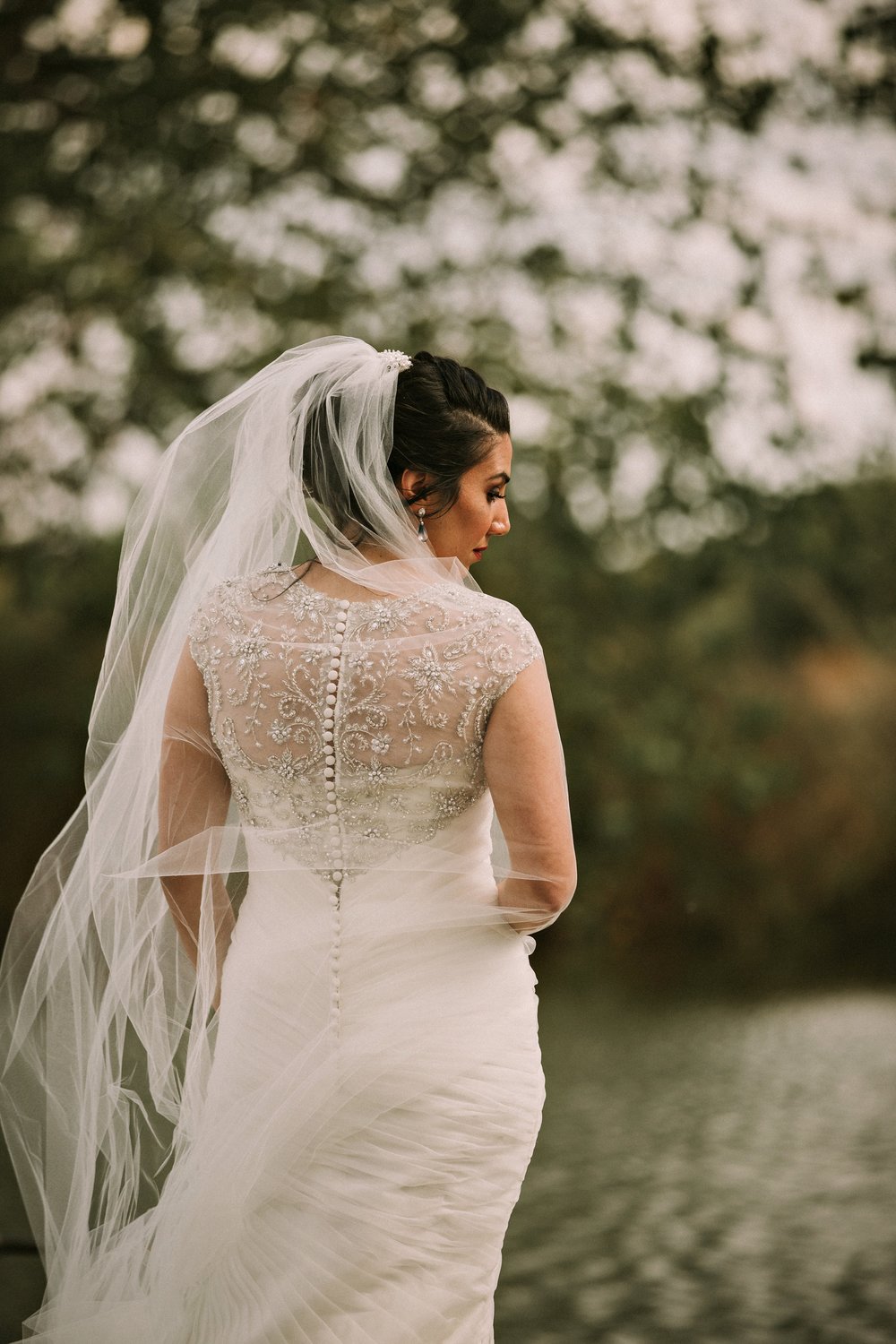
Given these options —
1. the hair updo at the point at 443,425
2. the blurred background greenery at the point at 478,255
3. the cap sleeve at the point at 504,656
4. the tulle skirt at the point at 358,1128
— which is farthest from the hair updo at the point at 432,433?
the blurred background greenery at the point at 478,255

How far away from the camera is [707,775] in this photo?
11602 millimetres

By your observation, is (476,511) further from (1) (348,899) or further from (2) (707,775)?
(2) (707,775)

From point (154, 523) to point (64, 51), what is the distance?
231 inches

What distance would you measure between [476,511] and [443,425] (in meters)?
0.13

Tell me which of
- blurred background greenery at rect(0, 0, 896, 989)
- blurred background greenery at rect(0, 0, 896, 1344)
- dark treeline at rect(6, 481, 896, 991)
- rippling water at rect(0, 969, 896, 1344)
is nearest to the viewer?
rippling water at rect(0, 969, 896, 1344)

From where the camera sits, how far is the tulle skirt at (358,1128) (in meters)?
1.90

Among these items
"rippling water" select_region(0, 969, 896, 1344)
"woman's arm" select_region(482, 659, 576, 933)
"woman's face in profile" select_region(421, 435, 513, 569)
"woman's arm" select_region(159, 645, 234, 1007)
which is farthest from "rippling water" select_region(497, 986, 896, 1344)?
"woman's face in profile" select_region(421, 435, 513, 569)

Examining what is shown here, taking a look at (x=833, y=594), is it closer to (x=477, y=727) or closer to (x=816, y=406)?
(x=816, y=406)

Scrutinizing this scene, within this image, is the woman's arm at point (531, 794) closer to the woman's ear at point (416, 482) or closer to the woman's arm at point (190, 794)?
the woman's ear at point (416, 482)

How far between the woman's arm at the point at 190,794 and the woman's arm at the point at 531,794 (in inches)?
17.0

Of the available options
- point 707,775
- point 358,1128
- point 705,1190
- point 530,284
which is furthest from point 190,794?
point 707,775

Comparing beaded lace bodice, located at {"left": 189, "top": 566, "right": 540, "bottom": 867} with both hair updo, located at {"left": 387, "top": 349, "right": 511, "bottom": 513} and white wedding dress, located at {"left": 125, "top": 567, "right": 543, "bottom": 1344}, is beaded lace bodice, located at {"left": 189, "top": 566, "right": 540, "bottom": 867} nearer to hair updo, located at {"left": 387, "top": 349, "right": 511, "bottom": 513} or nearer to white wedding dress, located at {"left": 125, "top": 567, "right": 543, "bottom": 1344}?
white wedding dress, located at {"left": 125, "top": 567, "right": 543, "bottom": 1344}

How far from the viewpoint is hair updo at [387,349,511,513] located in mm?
2018

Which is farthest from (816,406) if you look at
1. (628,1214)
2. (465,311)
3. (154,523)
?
(154,523)
